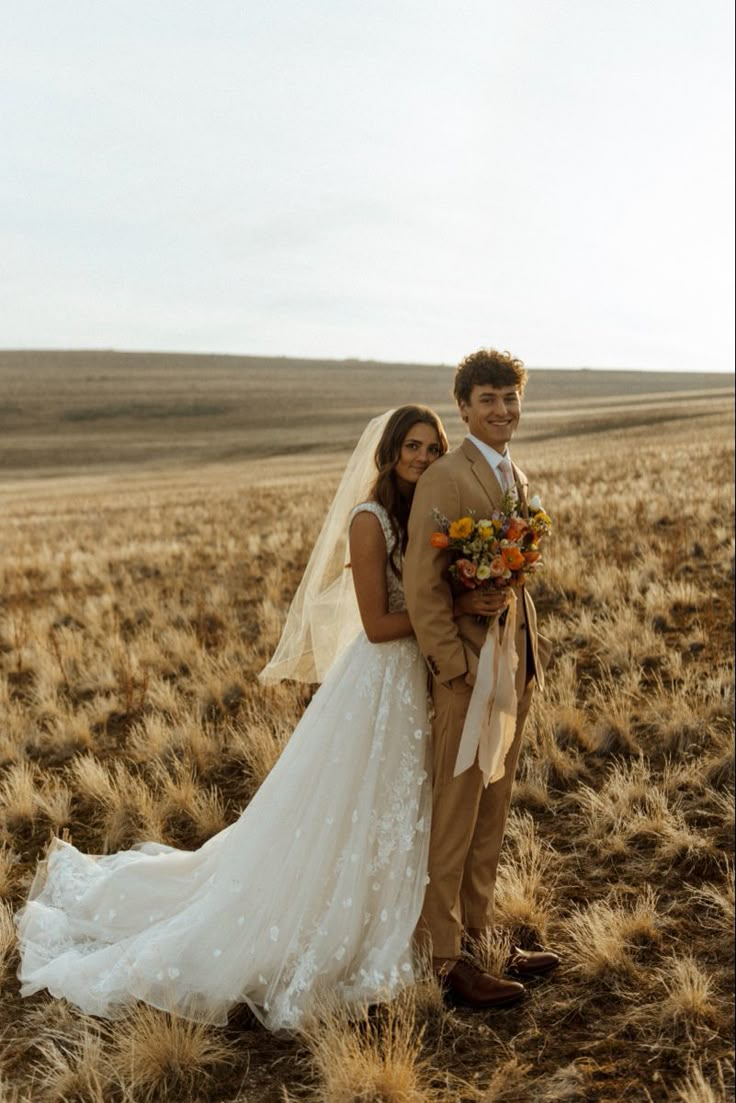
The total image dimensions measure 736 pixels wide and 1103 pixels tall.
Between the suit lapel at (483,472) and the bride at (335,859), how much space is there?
0.21 metres

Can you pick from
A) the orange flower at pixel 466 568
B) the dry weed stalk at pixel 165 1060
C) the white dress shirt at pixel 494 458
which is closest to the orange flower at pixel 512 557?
the orange flower at pixel 466 568

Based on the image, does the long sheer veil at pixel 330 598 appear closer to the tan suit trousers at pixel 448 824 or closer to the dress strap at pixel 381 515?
the dress strap at pixel 381 515

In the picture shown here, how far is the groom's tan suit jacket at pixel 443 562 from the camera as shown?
152 inches

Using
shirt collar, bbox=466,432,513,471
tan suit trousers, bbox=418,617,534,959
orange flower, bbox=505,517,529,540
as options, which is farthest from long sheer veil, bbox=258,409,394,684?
orange flower, bbox=505,517,529,540

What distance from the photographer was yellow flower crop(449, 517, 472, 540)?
370 cm

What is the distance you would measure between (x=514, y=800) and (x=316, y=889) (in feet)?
7.24

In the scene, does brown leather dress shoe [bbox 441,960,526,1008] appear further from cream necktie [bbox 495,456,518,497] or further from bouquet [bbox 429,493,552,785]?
cream necktie [bbox 495,456,518,497]

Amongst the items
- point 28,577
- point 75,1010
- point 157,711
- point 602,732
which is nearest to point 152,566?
point 28,577

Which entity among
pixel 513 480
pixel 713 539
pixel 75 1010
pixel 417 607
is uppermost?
pixel 513 480

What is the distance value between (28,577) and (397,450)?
12.7 m

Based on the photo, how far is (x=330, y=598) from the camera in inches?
190

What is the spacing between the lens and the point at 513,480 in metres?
4.19

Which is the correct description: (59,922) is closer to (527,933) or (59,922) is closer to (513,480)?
(527,933)

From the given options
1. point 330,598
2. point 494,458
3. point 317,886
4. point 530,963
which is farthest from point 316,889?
point 494,458
